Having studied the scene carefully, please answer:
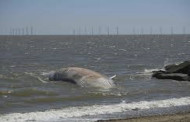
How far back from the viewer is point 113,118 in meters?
13.5

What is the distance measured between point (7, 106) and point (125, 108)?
14.5ft

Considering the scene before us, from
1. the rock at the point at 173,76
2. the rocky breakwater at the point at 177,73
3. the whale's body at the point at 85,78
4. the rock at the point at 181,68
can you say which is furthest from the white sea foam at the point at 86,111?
the rock at the point at 181,68

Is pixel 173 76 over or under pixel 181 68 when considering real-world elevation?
under

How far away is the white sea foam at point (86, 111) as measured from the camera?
13.5 metres

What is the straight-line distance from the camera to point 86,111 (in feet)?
48.5

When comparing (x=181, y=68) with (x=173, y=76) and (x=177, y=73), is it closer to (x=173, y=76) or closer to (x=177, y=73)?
(x=177, y=73)

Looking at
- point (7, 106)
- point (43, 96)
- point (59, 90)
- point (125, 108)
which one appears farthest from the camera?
point (59, 90)

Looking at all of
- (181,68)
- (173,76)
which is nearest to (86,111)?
(173,76)

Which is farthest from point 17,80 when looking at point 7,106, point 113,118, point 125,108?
point 113,118

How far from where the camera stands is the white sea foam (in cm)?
1352

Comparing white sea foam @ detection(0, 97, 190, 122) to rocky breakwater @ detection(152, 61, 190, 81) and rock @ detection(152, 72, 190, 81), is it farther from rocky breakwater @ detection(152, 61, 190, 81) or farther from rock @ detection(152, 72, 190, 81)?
rocky breakwater @ detection(152, 61, 190, 81)

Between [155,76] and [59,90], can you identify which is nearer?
[59,90]

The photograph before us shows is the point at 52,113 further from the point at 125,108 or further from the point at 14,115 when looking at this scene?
the point at 125,108

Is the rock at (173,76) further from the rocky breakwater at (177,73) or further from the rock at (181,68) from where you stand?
the rock at (181,68)
